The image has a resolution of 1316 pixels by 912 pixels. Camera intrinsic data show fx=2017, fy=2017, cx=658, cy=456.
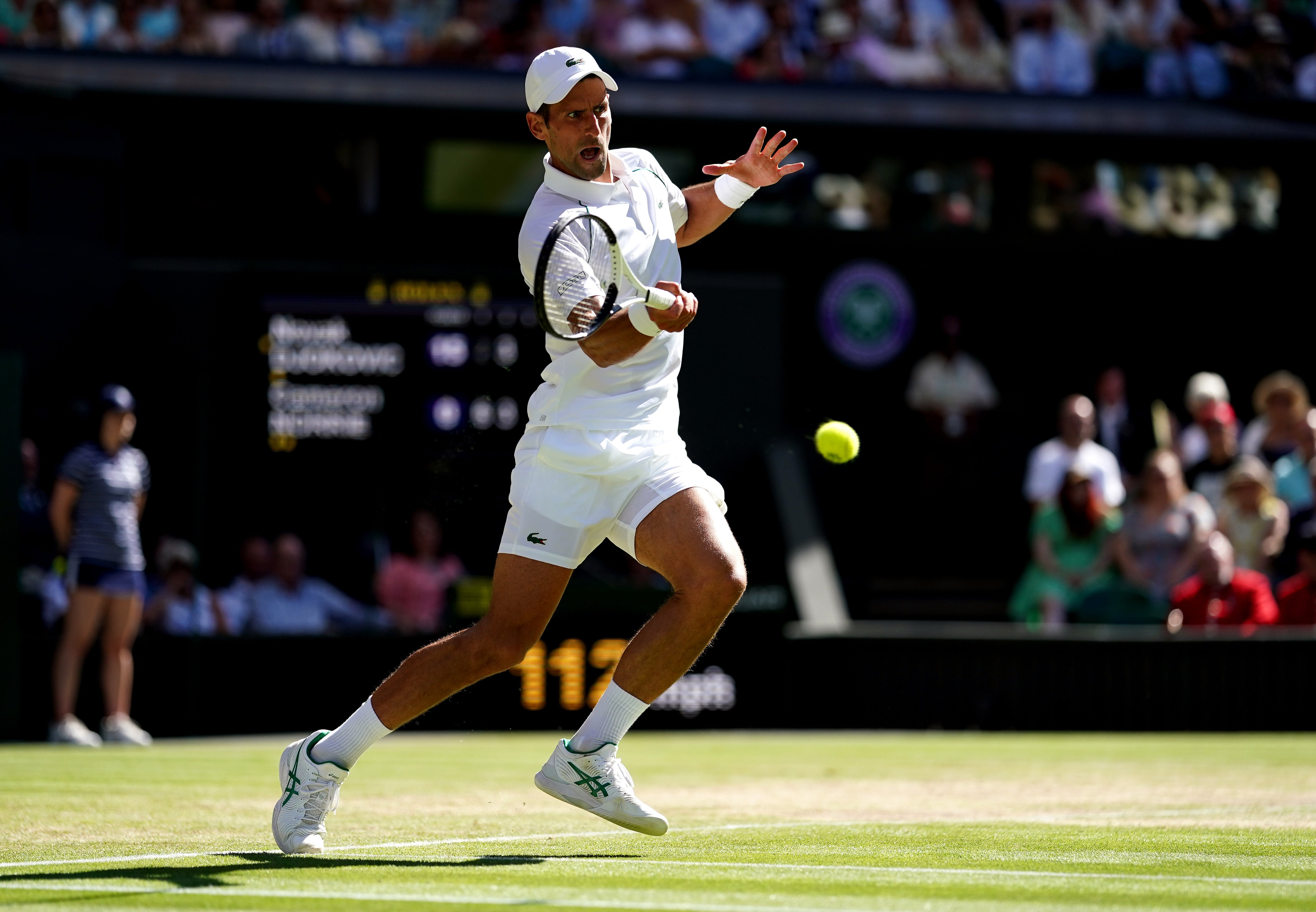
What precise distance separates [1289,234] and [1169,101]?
2129 millimetres

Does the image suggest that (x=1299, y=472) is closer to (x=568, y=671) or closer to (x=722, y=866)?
(x=568, y=671)

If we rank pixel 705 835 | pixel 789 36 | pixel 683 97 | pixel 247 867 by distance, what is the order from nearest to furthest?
1. pixel 247 867
2. pixel 705 835
3. pixel 683 97
4. pixel 789 36

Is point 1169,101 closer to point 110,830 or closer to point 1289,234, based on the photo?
point 1289,234

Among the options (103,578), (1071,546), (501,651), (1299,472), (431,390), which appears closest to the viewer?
(501,651)

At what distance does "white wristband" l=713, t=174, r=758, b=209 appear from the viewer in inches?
237

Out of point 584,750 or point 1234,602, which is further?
point 1234,602

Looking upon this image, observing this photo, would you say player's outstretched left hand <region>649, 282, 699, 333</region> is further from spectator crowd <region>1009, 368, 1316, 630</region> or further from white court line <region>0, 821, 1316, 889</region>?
spectator crowd <region>1009, 368, 1316, 630</region>

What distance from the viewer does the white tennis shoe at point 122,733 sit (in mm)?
11438

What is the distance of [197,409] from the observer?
42.9 feet

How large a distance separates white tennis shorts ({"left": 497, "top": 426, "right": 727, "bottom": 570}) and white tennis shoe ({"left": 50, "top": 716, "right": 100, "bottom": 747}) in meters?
6.56

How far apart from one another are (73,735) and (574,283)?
713cm

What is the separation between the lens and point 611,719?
5434mm

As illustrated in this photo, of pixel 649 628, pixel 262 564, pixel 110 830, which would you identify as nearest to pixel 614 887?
pixel 649 628

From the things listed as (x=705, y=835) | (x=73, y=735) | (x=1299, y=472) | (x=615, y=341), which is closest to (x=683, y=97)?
(x=1299, y=472)
